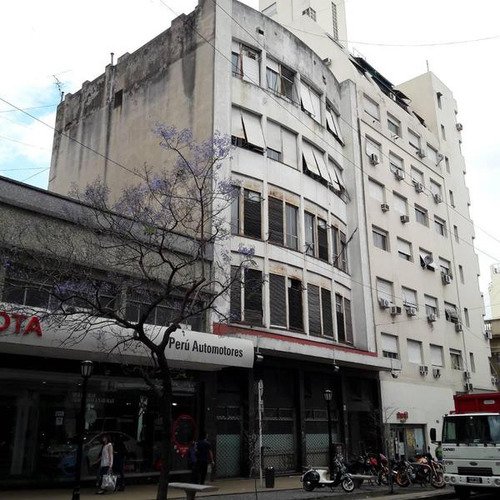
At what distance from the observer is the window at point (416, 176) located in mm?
35719

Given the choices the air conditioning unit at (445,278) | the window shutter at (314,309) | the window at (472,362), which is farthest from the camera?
the window at (472,362)

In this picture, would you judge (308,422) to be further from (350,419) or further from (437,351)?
(437,351)

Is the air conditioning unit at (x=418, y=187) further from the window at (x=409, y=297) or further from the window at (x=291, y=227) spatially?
the window at (x=291, y=227)

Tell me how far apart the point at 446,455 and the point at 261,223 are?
11.0m

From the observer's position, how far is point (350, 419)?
83.2 ft

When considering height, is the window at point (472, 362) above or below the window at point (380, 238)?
below

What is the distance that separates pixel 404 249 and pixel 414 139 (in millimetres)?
9178

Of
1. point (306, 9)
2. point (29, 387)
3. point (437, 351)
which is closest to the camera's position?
point (29, 387)

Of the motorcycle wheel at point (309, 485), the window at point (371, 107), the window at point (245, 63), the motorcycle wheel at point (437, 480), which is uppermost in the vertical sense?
the window at point (371, 107)

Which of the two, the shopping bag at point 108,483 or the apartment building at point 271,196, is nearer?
the shopping bag at point 108,483

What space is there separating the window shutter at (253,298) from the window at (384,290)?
9.78 m

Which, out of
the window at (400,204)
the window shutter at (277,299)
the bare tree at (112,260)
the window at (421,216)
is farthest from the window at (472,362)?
the bare tree at (112,260)

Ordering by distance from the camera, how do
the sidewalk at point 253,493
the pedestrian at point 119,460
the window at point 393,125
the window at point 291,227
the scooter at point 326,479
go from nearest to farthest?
the sidewalk at point 253,493 → the pedestrian at point 119,460 → the scooter at point 326,479 → the window at point 291,227 → the window at point 393,125

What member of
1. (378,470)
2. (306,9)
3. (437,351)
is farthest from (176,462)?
(306,9)
